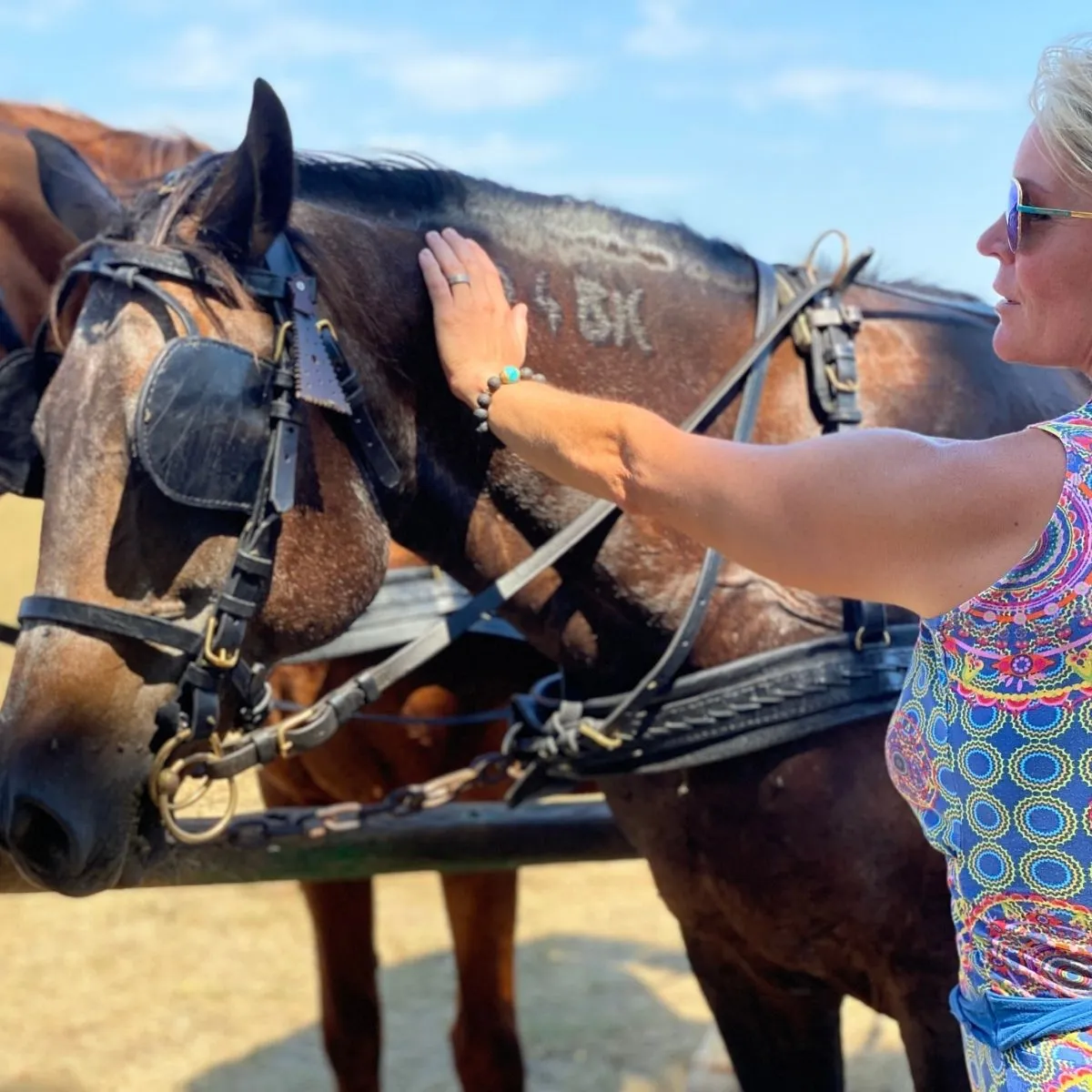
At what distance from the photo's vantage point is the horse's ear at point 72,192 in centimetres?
180

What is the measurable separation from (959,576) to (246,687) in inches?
36.1

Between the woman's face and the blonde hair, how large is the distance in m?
0.01

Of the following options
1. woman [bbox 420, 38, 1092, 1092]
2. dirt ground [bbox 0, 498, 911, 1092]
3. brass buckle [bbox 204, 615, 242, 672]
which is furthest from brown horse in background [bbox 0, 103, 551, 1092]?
woman [bbox 420, 38, 1092, 1092]

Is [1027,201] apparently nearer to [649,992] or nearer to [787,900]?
[787,900]

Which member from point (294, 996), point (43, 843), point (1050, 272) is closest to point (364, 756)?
point (43, 843)

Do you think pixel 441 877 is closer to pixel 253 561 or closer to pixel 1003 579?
pixel 253 561

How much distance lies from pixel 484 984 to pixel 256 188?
2.25 m

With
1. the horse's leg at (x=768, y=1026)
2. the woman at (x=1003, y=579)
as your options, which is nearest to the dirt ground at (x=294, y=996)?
the horse's leg at (x=768, y=1026)

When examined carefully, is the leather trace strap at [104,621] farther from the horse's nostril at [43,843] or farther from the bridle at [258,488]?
the horse's nostril at [43,843]

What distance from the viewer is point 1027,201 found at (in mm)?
1081

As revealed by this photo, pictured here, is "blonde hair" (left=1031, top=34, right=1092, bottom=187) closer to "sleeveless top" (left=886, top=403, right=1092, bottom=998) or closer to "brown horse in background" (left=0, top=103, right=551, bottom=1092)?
"sleeveless top" (left=886, top=403, right=1092, bottom=998)

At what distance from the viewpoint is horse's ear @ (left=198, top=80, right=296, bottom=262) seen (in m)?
1.45

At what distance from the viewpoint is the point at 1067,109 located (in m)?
1.03

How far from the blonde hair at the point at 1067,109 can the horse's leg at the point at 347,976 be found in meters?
2.52
